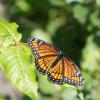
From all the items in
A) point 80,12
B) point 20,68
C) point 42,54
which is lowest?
Result: point 20,68

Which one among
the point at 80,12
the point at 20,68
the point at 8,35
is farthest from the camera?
the point at 80,12

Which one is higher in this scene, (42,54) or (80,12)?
(80,12)

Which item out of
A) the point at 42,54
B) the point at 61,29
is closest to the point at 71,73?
the point at 42,54

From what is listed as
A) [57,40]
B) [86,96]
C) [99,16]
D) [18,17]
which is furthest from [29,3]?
[86,96]

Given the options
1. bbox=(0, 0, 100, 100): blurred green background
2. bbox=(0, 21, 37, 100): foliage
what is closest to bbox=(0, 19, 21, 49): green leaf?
bbox=(0, 21, 37, 100): foliage

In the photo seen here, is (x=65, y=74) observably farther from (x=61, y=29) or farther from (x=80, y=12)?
(x=61, y=29)

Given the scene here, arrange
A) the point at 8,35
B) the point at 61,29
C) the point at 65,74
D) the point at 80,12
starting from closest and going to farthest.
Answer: the point at 8,35 → the point at 65,74 → the point at 80,12 → the point at 61,29

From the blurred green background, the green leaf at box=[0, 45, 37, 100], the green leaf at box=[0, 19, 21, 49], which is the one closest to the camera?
the green leaf at box=[0, 45, 37, 100]

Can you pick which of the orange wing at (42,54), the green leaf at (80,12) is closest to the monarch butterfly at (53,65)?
the orange wing at (42,54)

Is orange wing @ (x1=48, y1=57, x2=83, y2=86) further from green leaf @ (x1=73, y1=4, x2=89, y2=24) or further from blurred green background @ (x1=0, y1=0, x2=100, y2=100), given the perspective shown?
green leaf @ (x1=73, y1=4, x2=89, y2=24)
